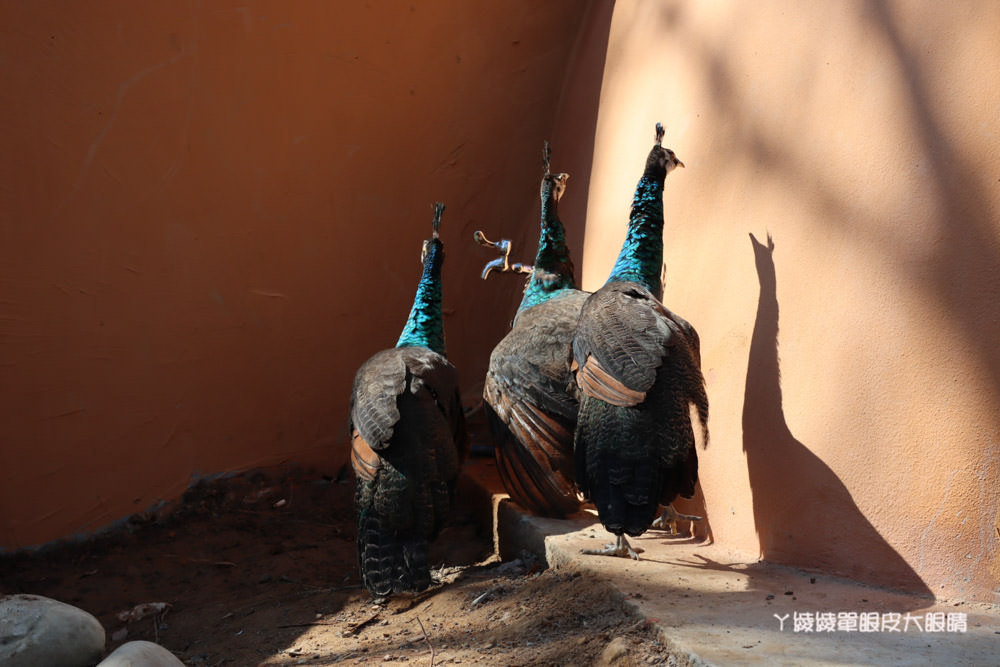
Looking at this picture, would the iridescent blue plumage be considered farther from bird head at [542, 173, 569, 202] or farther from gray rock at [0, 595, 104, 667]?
gray rock at [0, 595, 104, 667]

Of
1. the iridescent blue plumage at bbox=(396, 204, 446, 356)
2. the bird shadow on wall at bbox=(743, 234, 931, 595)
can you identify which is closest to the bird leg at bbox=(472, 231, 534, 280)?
the iridescent blue plumage at bbox=(396, 204, 446, 356)

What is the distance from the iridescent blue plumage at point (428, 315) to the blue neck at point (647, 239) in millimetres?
1038

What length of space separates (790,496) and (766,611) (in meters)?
0.56

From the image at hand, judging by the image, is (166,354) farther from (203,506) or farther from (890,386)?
(890,386)

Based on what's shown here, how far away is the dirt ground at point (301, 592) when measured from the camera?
2650mm

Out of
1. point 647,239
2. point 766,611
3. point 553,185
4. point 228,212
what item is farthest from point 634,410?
point 228,212

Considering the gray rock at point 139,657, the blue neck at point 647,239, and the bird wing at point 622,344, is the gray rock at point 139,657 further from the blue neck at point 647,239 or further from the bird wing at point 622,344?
the blue neck at point 647,239

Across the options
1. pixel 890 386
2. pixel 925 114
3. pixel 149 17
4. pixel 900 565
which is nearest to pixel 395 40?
pixel 149 17

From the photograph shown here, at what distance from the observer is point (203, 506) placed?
436cm

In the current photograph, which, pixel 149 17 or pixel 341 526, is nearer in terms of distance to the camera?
pixel 149 17

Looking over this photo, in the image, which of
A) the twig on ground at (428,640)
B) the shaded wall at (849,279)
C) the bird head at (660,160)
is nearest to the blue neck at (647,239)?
the bird head at (660,160)

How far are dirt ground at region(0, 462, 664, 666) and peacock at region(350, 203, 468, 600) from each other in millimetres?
175

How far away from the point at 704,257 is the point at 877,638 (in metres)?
1.77

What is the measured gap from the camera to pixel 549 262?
416 cm
